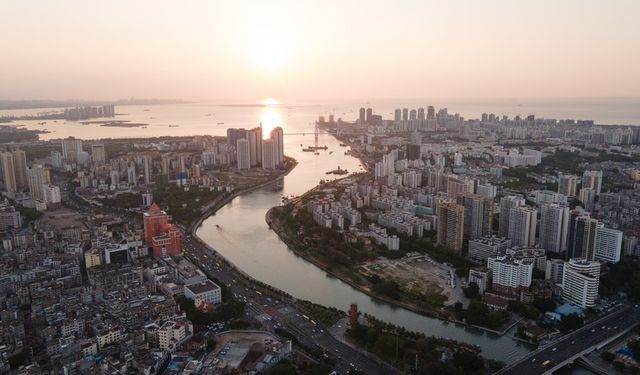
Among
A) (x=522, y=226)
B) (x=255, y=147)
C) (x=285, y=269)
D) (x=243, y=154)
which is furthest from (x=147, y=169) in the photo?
(x=522, y=226)

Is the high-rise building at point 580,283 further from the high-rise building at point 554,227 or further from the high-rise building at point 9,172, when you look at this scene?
the high-rise building at point 9,172

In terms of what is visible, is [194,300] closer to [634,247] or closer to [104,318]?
[104,318]

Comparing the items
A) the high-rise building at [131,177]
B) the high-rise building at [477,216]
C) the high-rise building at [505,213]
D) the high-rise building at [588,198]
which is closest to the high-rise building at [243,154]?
the high-rise building at [131,177]

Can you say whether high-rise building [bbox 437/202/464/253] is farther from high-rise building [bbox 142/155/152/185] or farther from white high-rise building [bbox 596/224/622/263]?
high-rise building [bbox 142/155/152/185]

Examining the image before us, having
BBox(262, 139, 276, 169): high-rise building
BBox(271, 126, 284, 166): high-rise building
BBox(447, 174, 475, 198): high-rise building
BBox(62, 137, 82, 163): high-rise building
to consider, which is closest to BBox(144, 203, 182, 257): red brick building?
BBox(447, 174, 475, 198): high-rise building

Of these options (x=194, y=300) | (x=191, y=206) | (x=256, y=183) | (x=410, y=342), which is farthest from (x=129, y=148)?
(x=410, y=342)

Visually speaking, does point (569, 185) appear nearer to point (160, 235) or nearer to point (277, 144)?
point (160, 235)
